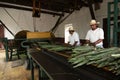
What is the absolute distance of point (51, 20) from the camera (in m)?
8.86

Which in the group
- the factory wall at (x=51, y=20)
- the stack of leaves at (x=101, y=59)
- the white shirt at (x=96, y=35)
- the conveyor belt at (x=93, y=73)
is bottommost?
the conveyor belt at (x=93, y=73)

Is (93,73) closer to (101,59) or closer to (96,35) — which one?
(101,59)

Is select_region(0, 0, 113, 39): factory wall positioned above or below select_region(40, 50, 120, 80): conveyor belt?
above

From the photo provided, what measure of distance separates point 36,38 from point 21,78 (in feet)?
4.21

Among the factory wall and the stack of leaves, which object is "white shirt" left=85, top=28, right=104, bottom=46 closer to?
the factory wall

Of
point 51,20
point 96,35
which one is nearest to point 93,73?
point 96,35

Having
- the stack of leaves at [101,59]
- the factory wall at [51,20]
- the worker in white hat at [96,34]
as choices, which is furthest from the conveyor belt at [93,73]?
the factory wall at [51,20]

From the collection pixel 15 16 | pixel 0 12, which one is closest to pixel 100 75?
pixel 15 16

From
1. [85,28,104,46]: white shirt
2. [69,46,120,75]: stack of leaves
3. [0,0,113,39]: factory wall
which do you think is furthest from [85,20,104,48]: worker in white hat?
Result: [69,46,120,75]: stack of leaves

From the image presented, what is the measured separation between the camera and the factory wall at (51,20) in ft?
20.5

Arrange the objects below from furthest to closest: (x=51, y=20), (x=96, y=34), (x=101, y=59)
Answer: (x=51, y=20), (x=96, y=34), (x=101, y=59)

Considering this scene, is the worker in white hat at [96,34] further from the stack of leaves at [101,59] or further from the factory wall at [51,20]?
the stack of leaves at [101,59]

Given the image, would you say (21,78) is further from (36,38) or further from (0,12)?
(0,12)

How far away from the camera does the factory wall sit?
6258mm
